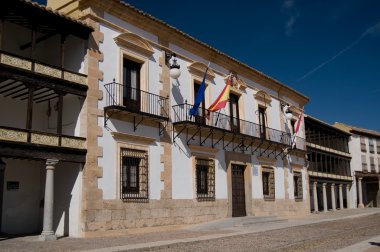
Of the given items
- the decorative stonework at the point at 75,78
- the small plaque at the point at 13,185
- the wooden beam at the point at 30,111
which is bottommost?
the small plaque at the point at 13,185

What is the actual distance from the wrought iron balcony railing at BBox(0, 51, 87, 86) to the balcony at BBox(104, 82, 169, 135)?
41.3 inches

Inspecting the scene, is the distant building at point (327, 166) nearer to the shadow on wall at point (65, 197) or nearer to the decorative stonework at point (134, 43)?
the decorative stonework at point (134, 43)

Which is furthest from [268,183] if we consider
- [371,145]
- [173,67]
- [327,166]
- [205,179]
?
[371,145]

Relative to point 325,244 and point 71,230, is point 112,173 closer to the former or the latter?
point 71,230

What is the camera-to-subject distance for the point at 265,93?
860 inches

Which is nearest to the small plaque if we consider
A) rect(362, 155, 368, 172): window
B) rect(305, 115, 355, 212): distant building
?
rect(305, 115, 355, 212): distant building

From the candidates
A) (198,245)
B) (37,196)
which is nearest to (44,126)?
(37,196)

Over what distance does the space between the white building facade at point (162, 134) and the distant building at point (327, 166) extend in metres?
9.73

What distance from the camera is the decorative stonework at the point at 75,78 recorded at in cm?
1209

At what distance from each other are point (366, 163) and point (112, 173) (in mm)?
35673

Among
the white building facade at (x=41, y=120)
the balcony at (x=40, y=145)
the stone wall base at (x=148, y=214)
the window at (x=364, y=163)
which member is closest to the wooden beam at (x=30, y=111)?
the white building facade at (x=41, y=120)

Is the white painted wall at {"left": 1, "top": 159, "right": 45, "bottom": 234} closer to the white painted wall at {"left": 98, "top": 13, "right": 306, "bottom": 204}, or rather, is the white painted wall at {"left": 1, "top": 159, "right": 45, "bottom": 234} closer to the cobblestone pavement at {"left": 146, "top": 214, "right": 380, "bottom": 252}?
→ the white painted wall at {"left": 98, "top": 13, "right": 306, "bottom": 204}

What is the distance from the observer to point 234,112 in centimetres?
1950

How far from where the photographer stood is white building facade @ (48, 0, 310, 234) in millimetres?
12758
